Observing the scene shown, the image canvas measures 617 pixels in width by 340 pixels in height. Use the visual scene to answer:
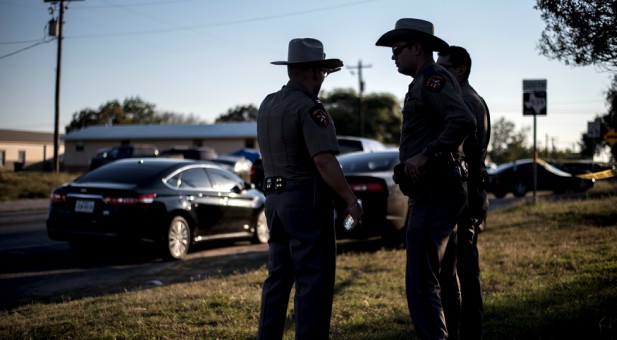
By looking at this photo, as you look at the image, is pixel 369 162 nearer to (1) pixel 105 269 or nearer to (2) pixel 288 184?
(1) pixel 105 269

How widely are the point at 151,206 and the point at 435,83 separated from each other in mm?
6388

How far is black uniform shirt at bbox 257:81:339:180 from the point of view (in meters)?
4.00

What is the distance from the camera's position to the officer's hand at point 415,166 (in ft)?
13.4

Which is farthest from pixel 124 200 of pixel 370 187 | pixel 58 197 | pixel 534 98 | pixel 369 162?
pixel 534 98

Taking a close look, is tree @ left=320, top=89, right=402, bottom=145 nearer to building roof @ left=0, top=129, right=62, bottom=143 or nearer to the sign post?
building roof @ left=0, top=129, right=62, bottom=143

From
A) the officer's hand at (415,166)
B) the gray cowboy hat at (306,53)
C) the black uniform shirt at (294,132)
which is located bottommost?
the officer's hand at (415,166)

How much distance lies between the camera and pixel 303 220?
403 cm

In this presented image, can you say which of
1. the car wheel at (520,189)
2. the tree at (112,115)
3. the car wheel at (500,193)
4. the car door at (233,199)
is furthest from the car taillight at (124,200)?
the tree at (112,115)

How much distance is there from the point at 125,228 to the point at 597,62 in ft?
20.3

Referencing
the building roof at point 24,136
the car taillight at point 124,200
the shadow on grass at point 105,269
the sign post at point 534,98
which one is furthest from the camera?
the building roof at point 24,136

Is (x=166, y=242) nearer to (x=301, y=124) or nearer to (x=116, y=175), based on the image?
(x=116, y=175)

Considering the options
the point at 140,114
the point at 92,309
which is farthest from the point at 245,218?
the point at 140,114

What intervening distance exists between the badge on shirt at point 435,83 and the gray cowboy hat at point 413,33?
285 mm

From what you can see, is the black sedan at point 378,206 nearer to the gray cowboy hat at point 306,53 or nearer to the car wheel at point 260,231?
the car wheel at point 260,231
